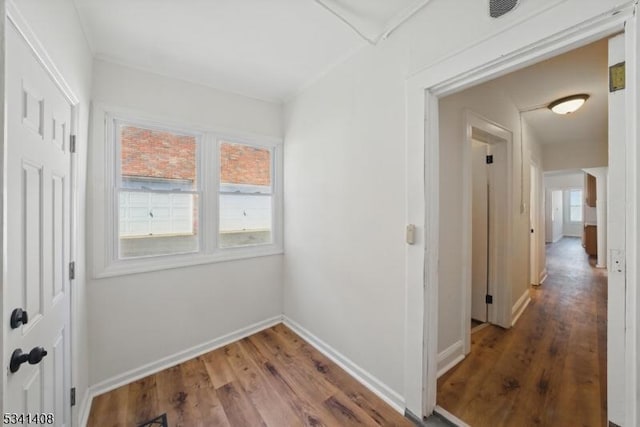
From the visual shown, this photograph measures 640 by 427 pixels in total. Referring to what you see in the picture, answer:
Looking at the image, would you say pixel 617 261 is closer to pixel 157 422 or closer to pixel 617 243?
pixel 617 243

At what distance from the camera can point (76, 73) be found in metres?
1.50

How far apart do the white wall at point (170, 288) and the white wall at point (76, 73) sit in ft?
0.42

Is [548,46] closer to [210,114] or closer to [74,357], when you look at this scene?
[210,114]

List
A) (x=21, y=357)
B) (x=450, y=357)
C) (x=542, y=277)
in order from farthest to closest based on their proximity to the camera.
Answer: (x=542, y=277) → (x=450, y=357) → (x=21, y=357)

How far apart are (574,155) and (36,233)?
6917 mm

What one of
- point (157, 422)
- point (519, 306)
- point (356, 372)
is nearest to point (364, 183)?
point (356, 372)

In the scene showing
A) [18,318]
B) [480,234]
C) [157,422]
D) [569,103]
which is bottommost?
[157,422]

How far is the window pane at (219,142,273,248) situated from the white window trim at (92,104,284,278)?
76 millimetres

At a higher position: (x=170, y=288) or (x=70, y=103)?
(x=70, y=103)

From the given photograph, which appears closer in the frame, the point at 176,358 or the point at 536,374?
the point at 536,374

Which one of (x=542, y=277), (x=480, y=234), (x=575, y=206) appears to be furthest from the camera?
(x=575, y=206)

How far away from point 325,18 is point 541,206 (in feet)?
18.2

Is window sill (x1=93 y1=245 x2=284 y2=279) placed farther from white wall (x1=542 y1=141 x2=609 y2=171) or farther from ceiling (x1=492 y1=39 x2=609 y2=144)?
white wall (x1=542 y1=141 x2=609 y2=171)

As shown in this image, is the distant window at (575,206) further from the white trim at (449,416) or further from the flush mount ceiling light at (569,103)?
the white trim at (449,416)
